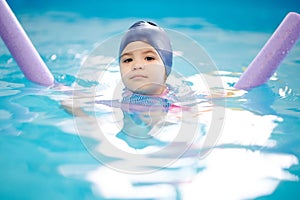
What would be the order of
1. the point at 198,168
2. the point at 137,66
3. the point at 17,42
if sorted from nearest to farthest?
the point at 198,168 < the point at 137,66 < the point at 17,42

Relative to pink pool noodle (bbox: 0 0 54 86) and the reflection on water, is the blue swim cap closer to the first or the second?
the reflection on water

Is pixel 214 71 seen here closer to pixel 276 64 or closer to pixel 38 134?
pixel 276 64

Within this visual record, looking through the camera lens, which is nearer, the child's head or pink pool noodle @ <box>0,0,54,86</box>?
the child's head

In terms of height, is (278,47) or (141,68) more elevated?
(278,47)

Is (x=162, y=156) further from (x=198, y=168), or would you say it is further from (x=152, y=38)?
(x=152, y=38)

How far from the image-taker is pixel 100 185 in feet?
4.50

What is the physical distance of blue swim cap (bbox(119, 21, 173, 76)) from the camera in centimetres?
208

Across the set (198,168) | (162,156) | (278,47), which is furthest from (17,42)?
(278,47)

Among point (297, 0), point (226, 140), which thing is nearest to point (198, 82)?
point (226, 140)

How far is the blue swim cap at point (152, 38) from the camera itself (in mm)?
2084

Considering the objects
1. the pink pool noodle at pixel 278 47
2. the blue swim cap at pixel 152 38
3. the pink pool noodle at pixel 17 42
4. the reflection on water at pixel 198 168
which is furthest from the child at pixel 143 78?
A: the pink pool noodle at pixel 278 47

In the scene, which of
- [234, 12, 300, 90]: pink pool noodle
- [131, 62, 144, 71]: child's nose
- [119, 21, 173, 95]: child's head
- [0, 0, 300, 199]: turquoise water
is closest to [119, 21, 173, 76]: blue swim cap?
[119, 21, 173, 95]: child's head

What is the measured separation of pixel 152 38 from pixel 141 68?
0.22 meters

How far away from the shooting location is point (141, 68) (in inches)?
77.1
